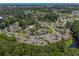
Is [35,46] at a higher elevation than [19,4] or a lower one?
lower

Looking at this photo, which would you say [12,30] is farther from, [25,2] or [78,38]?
[78,38]

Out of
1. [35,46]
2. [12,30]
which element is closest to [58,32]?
[35,46]

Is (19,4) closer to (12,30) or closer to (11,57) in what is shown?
(12,30)

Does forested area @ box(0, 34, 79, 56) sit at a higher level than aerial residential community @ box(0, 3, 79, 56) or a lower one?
lower

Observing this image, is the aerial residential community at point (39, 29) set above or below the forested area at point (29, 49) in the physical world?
above

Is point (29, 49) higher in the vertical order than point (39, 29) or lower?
lower

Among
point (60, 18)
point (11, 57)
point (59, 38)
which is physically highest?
point (60, 18)
